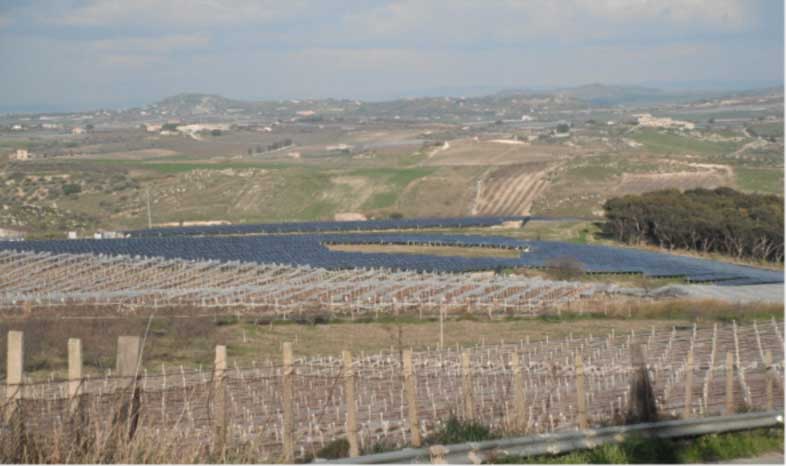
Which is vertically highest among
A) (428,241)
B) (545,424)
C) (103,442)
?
(103,442)

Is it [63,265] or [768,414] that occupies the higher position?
[768,414]

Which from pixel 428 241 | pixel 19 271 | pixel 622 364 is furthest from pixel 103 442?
pixel 428 241

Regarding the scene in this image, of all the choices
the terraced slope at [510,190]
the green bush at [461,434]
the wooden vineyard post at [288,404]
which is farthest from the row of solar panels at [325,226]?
the wooden vineyard post at [288,404]

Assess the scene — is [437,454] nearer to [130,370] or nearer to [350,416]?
[350,416]

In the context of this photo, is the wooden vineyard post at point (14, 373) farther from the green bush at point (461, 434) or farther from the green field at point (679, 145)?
the green field at point (679, 145)

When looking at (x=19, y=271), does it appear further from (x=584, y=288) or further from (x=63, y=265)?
(x=584, y=288)

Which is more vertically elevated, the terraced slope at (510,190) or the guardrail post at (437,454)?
the guardrail post at (437,454)

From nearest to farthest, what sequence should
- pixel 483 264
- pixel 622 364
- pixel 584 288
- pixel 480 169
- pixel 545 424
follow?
pixel 545 424 → pixel 622 364 → pixel 584 288 → pixel 483 264 → pixel 480 169
